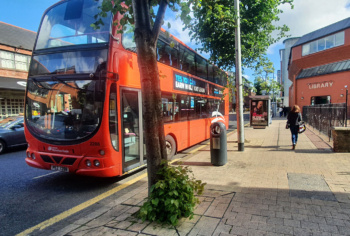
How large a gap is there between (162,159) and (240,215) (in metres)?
1.35

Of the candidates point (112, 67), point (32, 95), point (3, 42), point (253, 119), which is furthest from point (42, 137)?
point (3, 42)

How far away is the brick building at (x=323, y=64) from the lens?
1032 inches

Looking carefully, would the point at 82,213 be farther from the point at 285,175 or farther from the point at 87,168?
the point at 285,175

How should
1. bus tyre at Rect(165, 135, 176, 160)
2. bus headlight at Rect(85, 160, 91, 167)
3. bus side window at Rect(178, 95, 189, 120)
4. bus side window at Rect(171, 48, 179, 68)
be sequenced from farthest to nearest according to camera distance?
1. bus side window at Rect(178, 95, 189, 120)
2. bus side window at Rect(171, 48, 179, 68)
3. bus tyre at Rect(165, 135, 176, 160)
4. bus headlight at Rect(85, 160, 91, 167)

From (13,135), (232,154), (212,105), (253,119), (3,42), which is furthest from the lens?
(3,42)

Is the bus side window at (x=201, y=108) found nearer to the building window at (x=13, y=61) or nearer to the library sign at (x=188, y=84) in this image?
the library sign at (x=188, y=84)

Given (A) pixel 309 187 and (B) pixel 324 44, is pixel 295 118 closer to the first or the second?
(A) pixel 309 187

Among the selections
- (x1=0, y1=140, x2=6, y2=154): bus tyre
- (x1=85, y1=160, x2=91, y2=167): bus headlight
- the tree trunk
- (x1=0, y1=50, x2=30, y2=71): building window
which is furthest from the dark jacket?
(x1=0, y1=50, x2=30, y2=71): building window

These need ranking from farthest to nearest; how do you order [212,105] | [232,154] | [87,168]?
[212,105] → [232,154] → [87,168]

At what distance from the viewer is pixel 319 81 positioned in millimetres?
29234

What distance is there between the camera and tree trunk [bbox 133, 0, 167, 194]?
3.03 metres

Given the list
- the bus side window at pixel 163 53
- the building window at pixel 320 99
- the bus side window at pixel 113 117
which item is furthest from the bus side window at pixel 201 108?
the building window at pixel 320 99

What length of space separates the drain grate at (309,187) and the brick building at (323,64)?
2659 centimetres

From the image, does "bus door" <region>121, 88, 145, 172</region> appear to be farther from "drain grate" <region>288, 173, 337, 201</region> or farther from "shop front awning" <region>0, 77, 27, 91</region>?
"shop front awning" <region>0, 77, 27, 91</region>
